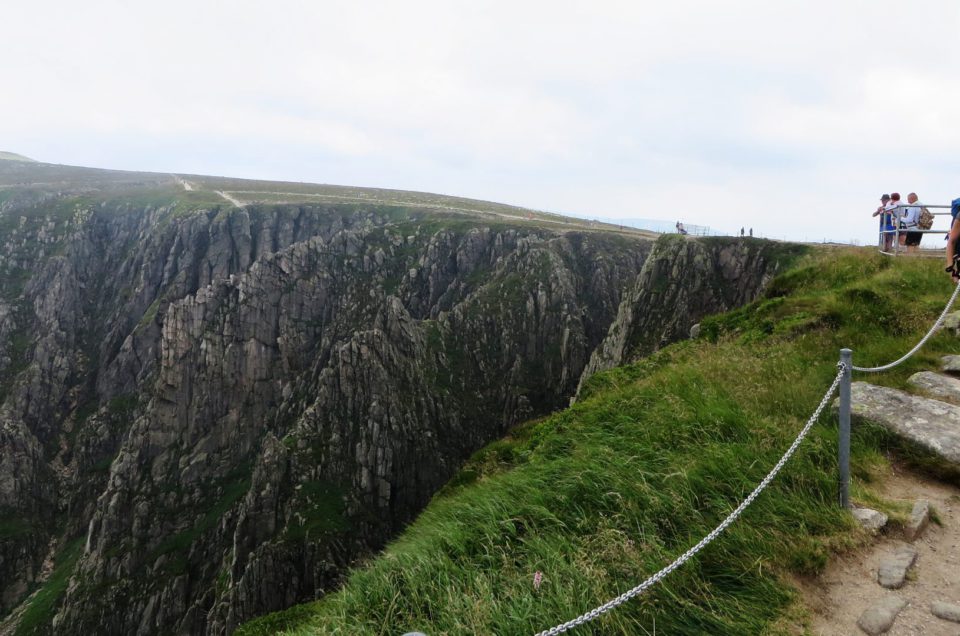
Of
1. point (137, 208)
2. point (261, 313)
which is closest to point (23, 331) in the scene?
point (137, 208)

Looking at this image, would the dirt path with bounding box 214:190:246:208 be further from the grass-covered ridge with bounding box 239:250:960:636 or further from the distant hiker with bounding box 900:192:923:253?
the grass-covered ridge with bounding box 239:250:960:636

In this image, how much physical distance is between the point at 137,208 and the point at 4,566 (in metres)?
96.2

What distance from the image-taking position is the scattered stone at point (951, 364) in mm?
8898

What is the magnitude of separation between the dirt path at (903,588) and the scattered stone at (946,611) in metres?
0.05

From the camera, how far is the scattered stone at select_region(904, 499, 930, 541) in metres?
5.57

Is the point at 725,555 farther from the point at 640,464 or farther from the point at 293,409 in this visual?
the point at 293,409

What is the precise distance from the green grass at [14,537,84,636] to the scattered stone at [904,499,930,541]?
10734cm

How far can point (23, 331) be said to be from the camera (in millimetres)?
116188

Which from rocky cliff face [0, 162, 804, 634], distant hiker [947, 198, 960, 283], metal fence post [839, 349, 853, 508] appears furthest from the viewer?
rocky cliff face [0, 162, 804, 634]

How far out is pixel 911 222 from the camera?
18.7 metres

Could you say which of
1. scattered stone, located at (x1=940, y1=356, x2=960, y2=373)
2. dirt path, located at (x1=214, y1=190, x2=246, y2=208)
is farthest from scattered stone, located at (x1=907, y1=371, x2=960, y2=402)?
dirt path, located at (x1=214, y1=190, x2=246, y2=208)

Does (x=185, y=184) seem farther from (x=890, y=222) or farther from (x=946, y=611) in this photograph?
(x=946, y=611)

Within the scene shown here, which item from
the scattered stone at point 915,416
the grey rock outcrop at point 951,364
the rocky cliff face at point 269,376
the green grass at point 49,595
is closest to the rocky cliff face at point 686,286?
the rocky cliff face at point 269,376

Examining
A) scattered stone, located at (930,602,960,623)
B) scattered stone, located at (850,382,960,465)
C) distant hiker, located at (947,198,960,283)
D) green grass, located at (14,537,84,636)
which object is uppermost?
distant hiker, located at (947,198,960,283)
